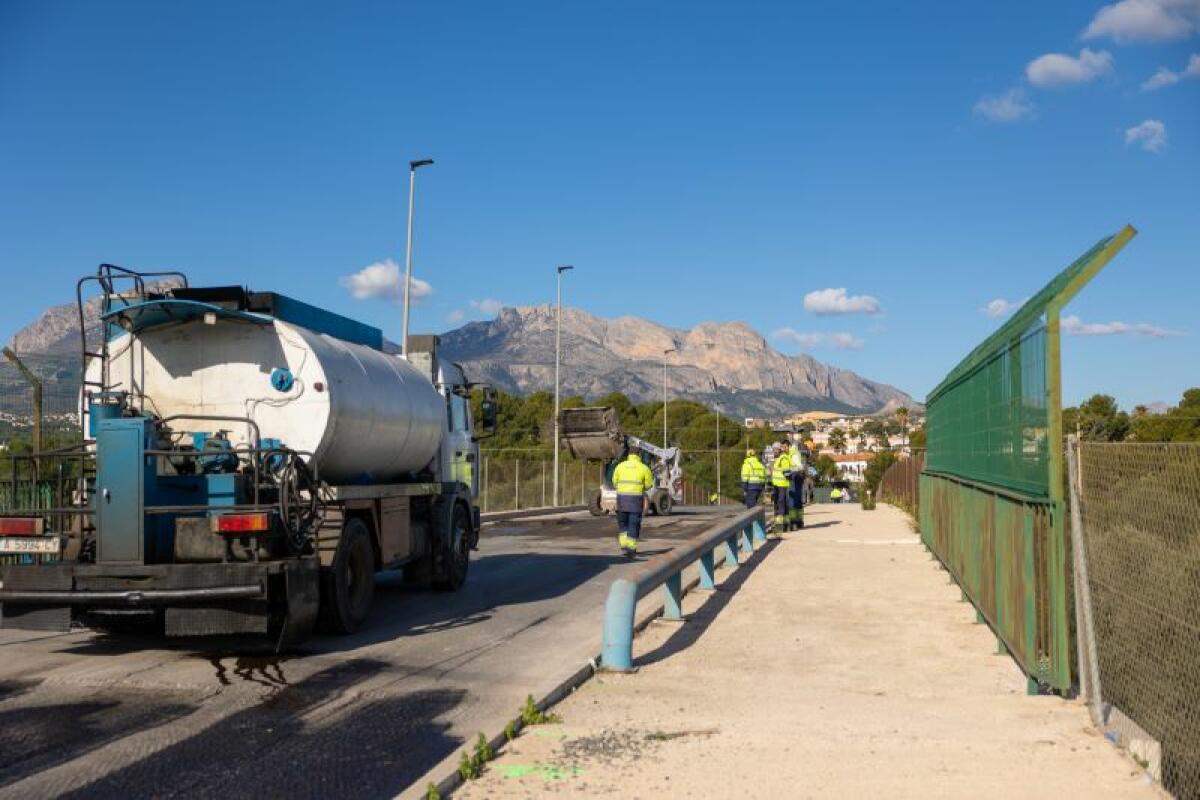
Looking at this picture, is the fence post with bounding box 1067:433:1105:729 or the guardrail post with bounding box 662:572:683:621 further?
the guardrail post with bounding box 662:572:683:621

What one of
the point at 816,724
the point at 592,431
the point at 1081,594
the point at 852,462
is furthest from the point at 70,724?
the point at 852,462

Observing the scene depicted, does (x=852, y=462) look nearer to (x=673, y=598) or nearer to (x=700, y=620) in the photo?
(x=700, y=620)

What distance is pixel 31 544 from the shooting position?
866cm

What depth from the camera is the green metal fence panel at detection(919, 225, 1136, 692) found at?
6191 millimetres

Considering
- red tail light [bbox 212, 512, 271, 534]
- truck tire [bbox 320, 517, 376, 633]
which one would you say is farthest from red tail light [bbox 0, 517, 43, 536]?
truck tire [bbox 320, 517, 376, 633]

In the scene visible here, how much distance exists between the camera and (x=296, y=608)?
8.75 meters

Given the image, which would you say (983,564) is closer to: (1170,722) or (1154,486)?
(1170,722)

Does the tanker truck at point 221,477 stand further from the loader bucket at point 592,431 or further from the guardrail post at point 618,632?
the loader bucket at point 592,431

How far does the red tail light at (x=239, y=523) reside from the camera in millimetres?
8477

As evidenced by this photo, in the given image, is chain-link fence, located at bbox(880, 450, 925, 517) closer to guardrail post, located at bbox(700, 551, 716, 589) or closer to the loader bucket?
the loader bucket

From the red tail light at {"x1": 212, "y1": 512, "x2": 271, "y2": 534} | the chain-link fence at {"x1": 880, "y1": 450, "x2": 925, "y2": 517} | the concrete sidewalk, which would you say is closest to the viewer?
the concrete sidewalk

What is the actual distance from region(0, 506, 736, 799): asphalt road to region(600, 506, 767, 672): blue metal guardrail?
1.08 ft

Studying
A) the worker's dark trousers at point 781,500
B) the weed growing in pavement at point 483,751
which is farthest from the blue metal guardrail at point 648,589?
the worker's dark trousers at point 781,500

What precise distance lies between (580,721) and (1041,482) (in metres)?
3.12
